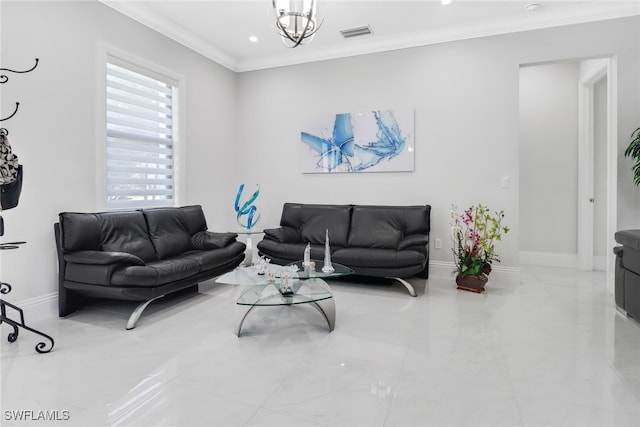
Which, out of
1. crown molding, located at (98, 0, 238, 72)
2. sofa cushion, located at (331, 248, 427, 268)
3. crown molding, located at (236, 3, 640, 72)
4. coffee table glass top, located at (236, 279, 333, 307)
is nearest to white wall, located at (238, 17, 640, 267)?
crown molding, located at (236, 3, 640, 72)

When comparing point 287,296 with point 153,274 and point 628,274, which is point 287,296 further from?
point 628,274

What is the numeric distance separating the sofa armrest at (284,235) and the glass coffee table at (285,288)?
1.31 meters

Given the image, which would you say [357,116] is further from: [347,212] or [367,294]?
[367,294]

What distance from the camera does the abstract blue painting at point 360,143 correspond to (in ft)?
15.3

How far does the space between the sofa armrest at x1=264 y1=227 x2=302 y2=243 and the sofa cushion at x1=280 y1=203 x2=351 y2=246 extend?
7cm

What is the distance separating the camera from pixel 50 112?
313cm

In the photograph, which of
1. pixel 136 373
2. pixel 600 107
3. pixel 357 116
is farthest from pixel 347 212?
pixel 600 107

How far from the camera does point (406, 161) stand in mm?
4652

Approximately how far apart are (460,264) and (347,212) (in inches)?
56.0

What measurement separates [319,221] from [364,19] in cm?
235

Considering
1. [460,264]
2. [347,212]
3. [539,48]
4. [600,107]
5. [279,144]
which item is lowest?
[460,264]

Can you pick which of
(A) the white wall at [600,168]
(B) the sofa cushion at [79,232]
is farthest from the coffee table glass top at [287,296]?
(A) the white wall at [600,168]

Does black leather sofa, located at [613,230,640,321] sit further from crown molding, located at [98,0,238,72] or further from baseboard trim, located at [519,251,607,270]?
crown molding, located at [98,0,238,72]

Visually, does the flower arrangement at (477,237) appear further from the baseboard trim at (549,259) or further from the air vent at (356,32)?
the air vent at (356,32)
